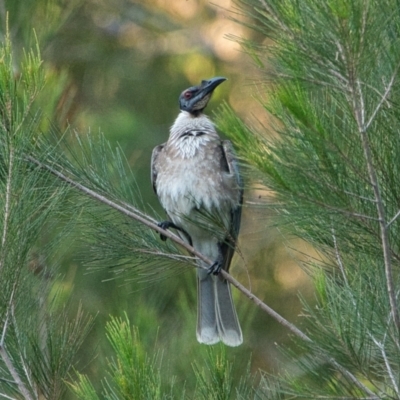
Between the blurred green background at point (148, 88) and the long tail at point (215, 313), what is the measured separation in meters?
0.26

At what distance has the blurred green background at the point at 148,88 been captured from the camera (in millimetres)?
5648

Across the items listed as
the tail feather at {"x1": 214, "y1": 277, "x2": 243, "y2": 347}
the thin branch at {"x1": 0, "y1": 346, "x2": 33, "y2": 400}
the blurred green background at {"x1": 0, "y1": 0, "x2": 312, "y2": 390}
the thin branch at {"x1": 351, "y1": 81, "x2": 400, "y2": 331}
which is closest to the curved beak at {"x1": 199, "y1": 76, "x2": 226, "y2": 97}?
the blurred green background at {"x1": 0, "y1": 0, "x2": 312, "y2": 390}

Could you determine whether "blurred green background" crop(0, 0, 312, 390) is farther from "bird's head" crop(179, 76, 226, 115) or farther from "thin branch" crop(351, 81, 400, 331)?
"thin branch" crop(351, 81, 400, 331)

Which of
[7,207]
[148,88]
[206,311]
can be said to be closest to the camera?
[7,207]

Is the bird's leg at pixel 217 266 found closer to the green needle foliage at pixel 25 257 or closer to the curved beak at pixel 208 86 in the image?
the curved beak at pixel 208 86

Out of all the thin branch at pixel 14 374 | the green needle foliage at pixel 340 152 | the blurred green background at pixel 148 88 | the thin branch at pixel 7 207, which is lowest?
the blurred green background at pixel 148 88

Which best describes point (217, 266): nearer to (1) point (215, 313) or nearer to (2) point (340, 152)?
(1) point (215, 313)

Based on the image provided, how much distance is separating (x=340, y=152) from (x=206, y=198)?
220cm

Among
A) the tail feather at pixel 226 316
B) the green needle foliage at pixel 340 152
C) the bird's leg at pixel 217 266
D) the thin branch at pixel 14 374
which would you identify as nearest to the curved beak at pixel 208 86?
the bird's leg at pixel 217 266

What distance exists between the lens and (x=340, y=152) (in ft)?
8.46

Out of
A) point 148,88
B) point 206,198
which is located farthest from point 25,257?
point 148,88

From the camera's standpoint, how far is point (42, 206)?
→ 312 centimetres

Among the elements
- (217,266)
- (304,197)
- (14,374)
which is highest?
(304,197)

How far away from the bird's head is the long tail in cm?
90
